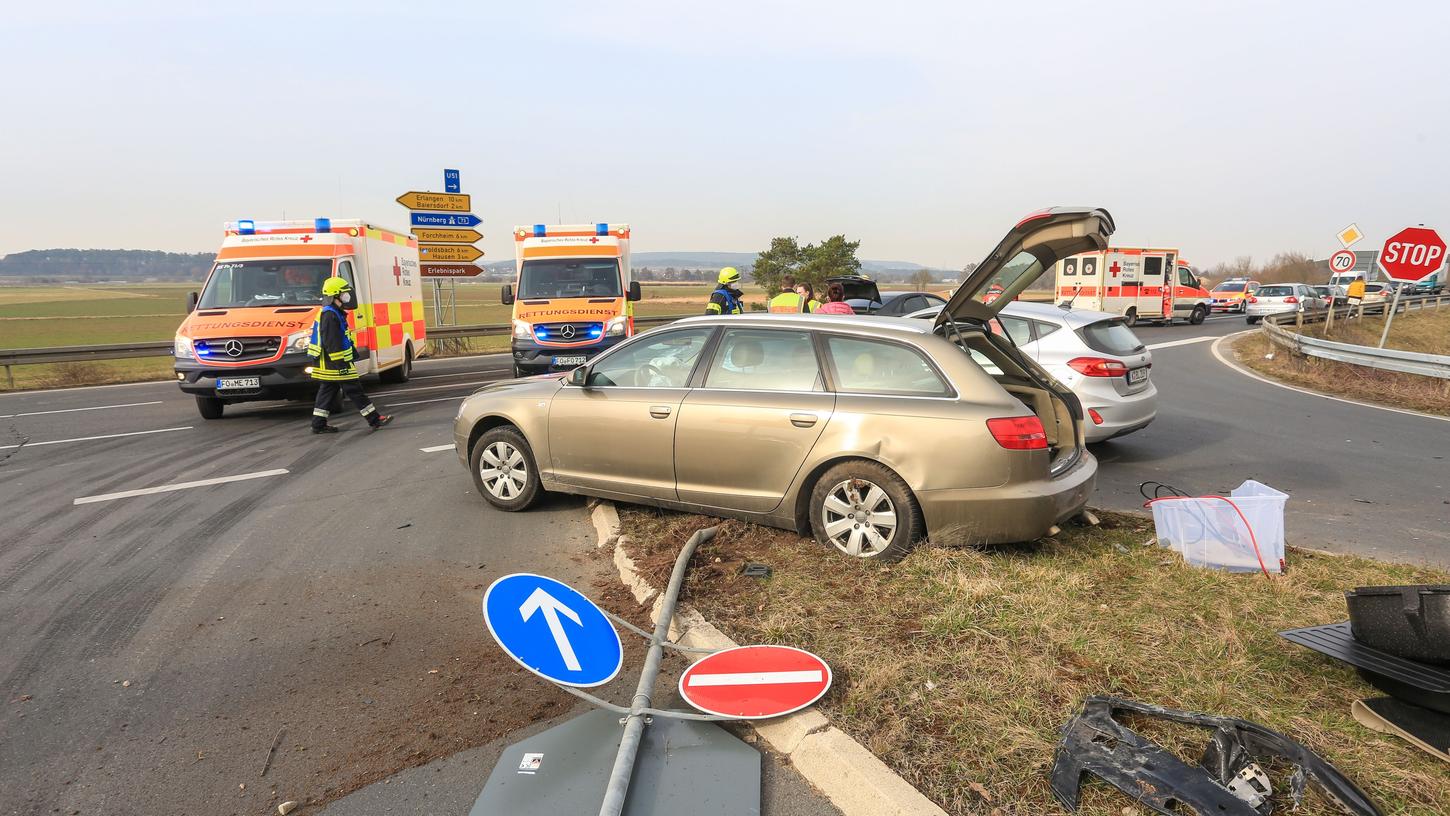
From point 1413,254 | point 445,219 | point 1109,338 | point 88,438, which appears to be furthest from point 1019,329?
point 445,219

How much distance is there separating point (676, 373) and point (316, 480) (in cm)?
397

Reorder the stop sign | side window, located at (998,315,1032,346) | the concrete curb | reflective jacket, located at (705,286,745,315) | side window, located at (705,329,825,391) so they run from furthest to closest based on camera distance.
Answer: the stop sign → reflective jacket, located at (705,286,745,315) → side window, located at (998,315,1032,346) → side window, located at (705,329,825,391) → the concrete curb

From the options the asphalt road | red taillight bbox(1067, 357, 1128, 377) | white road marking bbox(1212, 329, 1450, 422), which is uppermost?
red taillight bbox(1067, 357, 1128, 377)

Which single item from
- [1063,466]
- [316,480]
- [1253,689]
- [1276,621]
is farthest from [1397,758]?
[316,480]

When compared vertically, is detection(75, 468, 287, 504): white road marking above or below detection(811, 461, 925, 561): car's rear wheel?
below

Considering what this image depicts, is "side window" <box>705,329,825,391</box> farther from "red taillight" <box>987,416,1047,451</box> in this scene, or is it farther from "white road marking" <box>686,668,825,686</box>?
"white road marking" <box>686,668,825,686</box>

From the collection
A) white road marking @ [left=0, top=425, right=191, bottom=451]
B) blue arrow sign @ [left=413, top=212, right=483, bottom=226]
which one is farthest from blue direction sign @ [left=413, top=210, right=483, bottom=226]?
white road marking @ [left=0, top=425, right=191, bottom=451]

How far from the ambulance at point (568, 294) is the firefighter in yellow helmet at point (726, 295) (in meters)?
2.69

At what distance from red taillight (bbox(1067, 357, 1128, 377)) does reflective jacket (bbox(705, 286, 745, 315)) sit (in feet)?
13.4

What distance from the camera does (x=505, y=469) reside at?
5.97 meters

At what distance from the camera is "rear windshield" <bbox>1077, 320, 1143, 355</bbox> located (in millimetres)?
7547

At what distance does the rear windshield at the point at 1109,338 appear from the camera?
24.8 ft

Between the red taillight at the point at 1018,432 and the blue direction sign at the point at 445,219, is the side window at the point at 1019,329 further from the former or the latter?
the blue direction sign at the point at 445,219

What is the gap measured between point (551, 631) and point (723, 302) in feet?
25.2
